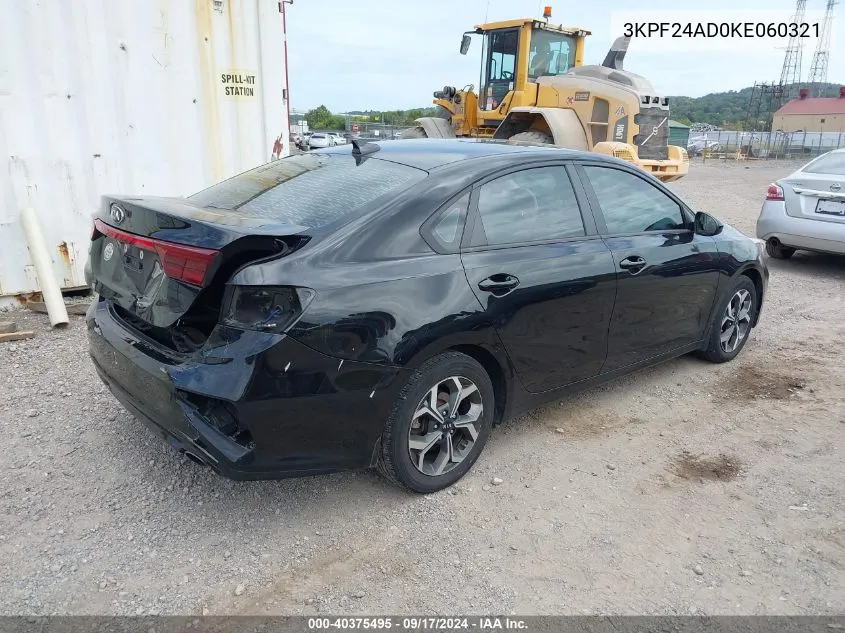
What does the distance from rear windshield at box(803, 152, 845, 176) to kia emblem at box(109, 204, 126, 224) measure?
26.0 ft

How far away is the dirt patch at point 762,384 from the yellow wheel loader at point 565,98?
248 inches

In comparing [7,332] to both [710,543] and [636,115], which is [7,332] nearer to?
[710,543]

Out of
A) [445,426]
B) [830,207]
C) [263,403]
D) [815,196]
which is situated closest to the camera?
[263,403]

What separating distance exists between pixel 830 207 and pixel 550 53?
6.38 meters

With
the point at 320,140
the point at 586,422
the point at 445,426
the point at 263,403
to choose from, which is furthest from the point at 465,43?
the point at 320,140

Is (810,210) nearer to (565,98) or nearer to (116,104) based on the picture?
(565,98)

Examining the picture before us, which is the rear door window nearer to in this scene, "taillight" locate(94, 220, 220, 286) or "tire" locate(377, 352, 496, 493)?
"tire" locate(377, 352, 496, 493)

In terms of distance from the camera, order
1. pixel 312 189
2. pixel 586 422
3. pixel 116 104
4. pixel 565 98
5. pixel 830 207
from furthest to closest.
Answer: pixel 565 98 < pixel 830 207 < pixel 116 104 < pixel 586 422 < pixel 312 189

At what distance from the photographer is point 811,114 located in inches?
2682

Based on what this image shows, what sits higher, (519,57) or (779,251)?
(519,57)

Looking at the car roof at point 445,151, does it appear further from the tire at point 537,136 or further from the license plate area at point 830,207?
the tire at point 537,136

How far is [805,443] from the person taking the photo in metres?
3.77

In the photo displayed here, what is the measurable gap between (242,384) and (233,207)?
112 centimetres

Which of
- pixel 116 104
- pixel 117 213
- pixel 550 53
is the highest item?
pixel 550 53
